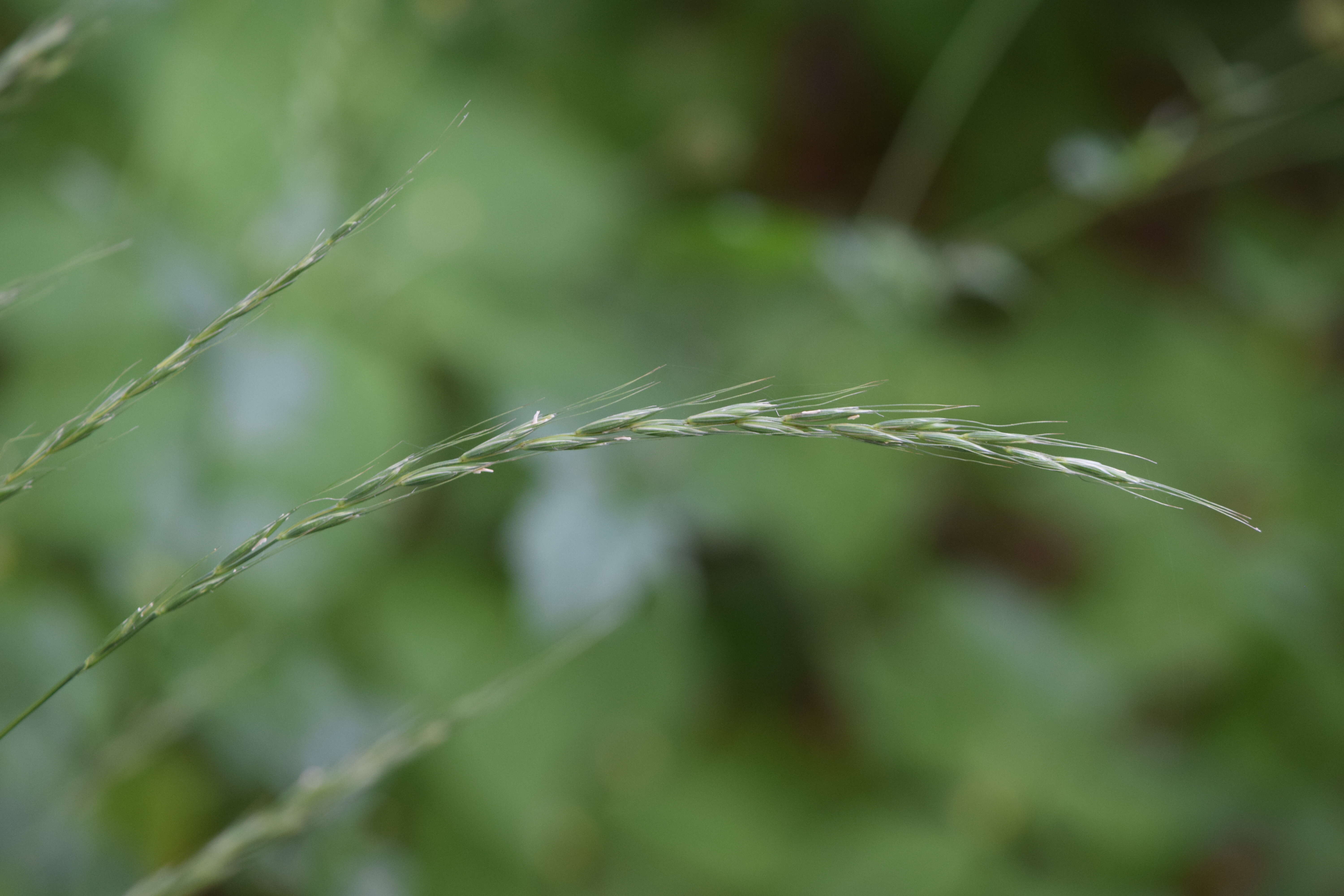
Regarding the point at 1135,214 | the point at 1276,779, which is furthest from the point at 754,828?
the point at 1135,214

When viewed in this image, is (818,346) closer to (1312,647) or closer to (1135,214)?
(1135,214)

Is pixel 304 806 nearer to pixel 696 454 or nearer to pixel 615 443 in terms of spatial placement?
pixel 615 443

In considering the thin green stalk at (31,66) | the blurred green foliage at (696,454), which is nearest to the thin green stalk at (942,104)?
the blurred green foliage at (696,454)

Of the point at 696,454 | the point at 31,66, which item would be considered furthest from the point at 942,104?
the point at 31,66

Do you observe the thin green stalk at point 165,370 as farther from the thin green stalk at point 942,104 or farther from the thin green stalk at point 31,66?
the thin green stalk at point 942,104

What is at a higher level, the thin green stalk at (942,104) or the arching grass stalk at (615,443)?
the thin green stalk at (942,104)
